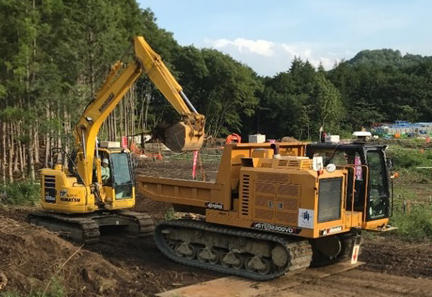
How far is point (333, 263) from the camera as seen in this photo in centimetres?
1097

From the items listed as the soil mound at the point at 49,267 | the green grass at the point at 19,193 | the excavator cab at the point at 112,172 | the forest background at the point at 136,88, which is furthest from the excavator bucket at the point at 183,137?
the green grass at the point at 19,193

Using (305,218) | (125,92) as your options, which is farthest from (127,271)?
(125,92)

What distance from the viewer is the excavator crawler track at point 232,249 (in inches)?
376

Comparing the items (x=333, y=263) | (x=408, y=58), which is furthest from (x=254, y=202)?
(x=408, y=58)

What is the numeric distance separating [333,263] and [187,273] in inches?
112

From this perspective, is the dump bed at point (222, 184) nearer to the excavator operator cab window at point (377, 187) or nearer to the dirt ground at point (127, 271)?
the dirt ground at point (127, 271)

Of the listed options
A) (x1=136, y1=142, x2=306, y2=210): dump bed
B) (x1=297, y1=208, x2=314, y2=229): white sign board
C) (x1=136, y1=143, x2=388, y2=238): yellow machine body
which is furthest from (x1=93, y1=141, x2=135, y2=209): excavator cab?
(x1=297, y1=208, x2=314, y2=229): white sign board

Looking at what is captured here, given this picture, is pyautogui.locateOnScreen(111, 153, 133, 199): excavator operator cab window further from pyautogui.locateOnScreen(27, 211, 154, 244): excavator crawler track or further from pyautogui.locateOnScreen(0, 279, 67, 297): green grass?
pyautogui.locateOnScreen(0, 279, 67, 297): green grass

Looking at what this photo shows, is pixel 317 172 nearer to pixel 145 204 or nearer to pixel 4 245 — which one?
pixel 4 245

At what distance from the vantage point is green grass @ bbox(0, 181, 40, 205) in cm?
1970

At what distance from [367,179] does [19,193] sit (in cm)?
1393

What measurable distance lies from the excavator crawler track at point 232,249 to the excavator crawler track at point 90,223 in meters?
1.74

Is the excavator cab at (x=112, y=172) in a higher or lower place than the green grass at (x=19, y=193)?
higher

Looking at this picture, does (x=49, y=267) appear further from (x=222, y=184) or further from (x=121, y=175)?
(x=121, y=175)
